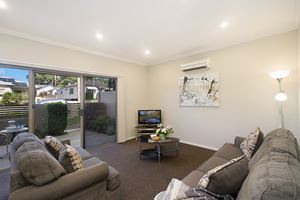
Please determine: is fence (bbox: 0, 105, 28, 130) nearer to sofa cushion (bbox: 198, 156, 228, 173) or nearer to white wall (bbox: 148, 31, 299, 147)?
sofa cushion (bbox: 198, 156, 228, 173)

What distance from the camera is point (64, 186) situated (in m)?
1.36

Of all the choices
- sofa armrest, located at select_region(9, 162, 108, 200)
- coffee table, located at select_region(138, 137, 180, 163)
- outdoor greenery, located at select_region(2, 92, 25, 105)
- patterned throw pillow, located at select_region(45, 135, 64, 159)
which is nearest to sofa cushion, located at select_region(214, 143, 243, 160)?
coffee table, located at select_region(138, 137, 180, 163)

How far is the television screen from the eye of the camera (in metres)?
4.88

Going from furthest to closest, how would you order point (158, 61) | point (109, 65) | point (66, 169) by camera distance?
point (158, 61)
point (109, 65)
point (66, 169)

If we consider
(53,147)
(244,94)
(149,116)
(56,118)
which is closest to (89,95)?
(56,118)

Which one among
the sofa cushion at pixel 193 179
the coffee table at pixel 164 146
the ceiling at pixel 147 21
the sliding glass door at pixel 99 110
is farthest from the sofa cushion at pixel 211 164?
the sliding glass door at pixel 99 110

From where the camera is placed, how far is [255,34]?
3139mm

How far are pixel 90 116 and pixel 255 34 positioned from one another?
4406 millimetres

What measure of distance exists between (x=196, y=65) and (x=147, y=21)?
1999 millimetres

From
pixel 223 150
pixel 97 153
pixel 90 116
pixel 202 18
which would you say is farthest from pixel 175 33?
pixel 97 153

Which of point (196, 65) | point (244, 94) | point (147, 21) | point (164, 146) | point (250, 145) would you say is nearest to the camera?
point (250, 145)

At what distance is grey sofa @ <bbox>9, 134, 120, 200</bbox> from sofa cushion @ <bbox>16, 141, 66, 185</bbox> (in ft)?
0.16

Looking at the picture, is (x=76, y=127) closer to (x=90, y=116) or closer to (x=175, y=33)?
(x=90, y=116)

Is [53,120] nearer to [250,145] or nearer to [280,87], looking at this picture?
[250,145]
